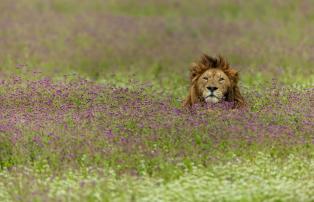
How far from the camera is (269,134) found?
34.8ft

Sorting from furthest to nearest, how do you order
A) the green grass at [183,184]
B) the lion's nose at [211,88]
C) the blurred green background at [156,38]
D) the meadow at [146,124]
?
the blurred green background at [156,38] → the lion's nose at [211,88] → the meadow at [146,124] → the green grass at [183,184]

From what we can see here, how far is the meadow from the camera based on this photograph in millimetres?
9414

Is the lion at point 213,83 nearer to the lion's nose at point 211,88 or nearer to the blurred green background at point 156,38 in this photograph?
the lion's nose at point 211,88

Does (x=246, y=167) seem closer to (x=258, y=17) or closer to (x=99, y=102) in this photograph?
(x=99, y=102)

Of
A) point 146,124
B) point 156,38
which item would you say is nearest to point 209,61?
point 146,124

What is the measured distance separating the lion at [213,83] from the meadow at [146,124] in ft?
0.66

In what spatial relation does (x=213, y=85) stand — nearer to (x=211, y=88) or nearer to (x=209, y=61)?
(x=211, y=88)

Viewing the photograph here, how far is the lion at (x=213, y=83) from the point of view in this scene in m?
11.9

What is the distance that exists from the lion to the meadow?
0.20m

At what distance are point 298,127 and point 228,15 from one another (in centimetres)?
1193

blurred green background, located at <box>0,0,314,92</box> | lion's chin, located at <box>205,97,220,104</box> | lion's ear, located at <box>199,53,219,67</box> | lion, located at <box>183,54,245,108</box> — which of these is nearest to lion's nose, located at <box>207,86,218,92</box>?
lion, located at <box>183,54,245,108</box>

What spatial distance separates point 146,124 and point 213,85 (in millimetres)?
1269

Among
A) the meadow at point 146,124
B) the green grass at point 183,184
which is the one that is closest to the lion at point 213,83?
the meadow at point 146,124

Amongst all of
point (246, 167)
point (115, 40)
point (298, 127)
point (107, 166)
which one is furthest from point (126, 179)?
point (115, 40)
